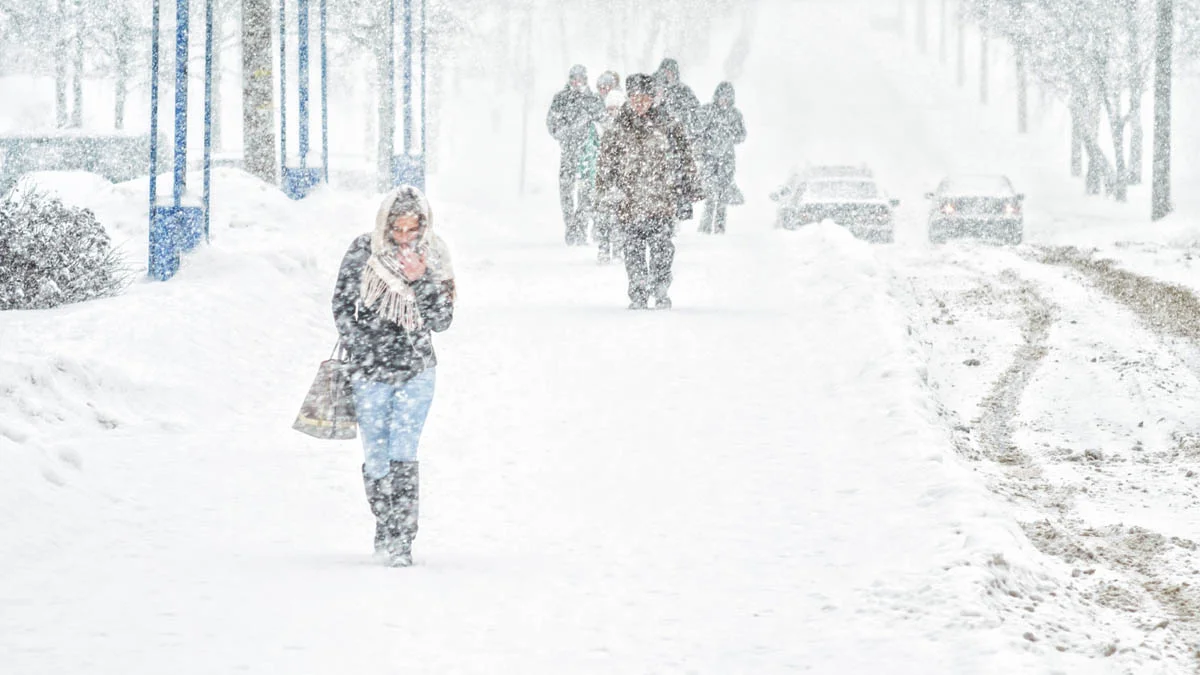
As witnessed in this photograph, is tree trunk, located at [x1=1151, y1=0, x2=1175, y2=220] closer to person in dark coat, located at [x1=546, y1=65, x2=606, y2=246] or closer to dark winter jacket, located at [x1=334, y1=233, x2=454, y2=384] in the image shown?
person in dark coat, located at [x1=546, y1=65, x2=606, y2=246]

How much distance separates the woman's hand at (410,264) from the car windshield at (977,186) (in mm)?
21539

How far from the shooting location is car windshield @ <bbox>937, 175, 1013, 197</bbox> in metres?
26.9

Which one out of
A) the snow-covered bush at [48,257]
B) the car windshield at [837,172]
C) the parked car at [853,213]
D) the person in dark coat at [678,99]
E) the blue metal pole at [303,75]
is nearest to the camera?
the snow-covered bush at [48,257]

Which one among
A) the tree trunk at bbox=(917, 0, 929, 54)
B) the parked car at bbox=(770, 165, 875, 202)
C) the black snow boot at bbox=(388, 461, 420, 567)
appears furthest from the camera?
the tree trunk at bbox=(917, 0, 929, 54)

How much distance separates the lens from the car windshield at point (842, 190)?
84.3 ft

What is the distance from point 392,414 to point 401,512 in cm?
39

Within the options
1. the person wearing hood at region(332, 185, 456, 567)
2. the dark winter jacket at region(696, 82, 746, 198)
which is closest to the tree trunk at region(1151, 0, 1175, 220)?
the dark winter jacket at region(696, 82, 746, 198)

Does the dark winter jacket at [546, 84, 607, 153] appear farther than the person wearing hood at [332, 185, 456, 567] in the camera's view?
Yes

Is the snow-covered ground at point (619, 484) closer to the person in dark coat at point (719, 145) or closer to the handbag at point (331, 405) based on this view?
the handbag at point (331, 405)

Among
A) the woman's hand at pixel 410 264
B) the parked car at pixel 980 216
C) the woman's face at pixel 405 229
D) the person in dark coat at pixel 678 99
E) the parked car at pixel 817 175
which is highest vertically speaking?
the person in dark coat at pixel 678 99

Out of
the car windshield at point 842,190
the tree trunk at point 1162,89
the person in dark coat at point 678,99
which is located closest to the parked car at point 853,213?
the car windshield at point 842,190

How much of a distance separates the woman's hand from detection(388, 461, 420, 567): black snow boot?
746 mm

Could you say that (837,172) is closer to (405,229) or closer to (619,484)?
(619,484)

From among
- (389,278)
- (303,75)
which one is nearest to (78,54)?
(303,75)
